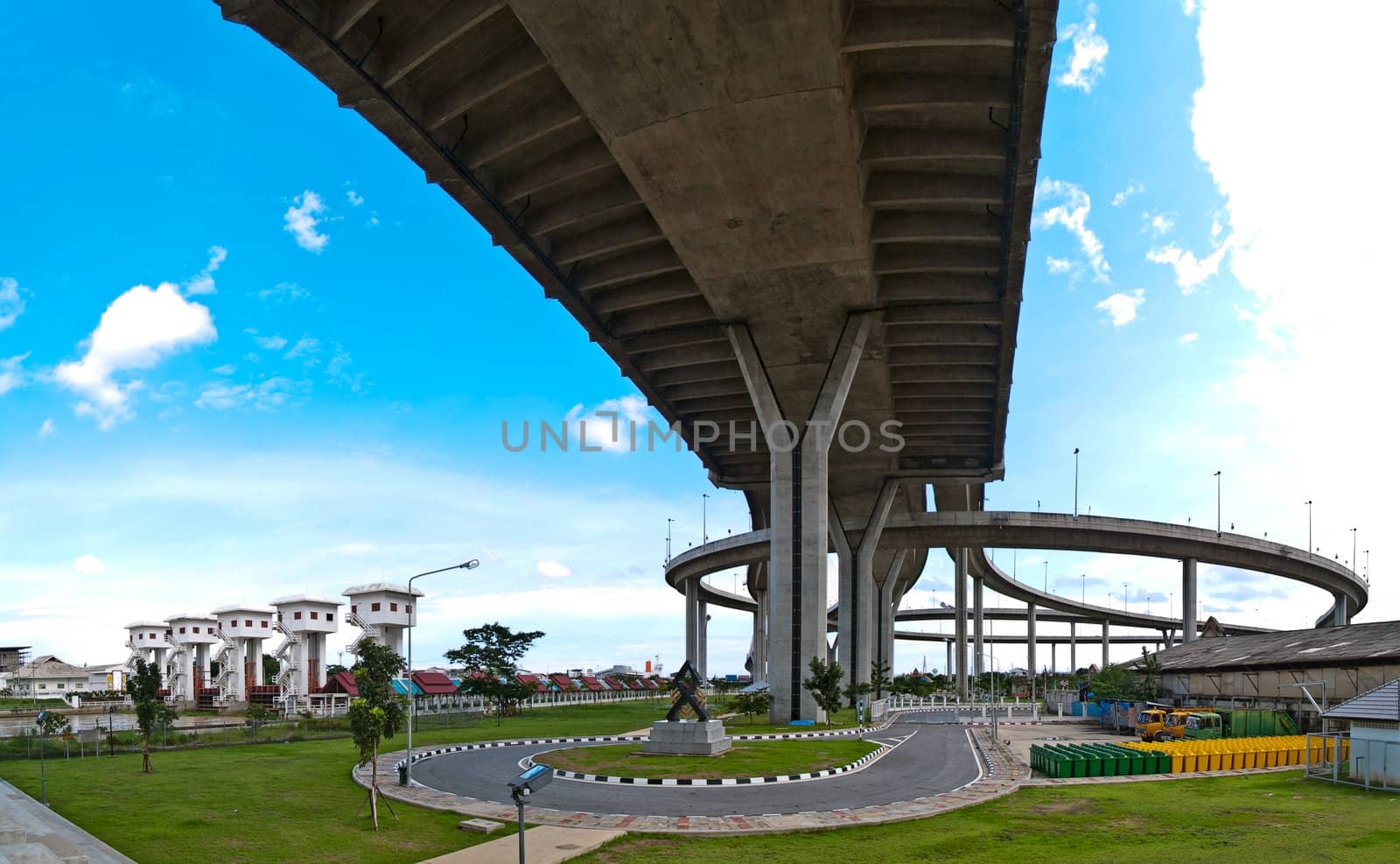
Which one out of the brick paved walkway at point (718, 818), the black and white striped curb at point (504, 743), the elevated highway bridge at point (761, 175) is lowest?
the black and white striped curb at point (504, 743)

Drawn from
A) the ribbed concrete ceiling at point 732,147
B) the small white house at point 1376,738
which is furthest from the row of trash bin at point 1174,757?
the ribbed concrete ceiling at point 732,147

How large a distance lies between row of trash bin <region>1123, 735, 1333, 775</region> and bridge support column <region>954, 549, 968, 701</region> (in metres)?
65.0

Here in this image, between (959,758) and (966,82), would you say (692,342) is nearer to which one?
(966,82)

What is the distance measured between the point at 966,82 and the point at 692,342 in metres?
20.3

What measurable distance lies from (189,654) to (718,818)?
9792cm

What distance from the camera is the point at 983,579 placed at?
386ft

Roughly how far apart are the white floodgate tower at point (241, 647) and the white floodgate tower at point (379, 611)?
21.8 m

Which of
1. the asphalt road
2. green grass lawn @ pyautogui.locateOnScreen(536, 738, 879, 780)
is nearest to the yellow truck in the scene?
the asphalt road

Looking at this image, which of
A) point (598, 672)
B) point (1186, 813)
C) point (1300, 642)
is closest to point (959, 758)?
point (1186, 813)

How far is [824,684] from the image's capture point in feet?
133

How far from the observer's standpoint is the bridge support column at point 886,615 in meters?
92.0

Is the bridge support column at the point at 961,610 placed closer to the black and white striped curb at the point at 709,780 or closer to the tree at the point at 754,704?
the tree at the point at 754,704

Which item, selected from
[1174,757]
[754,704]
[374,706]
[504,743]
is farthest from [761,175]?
[754,704]

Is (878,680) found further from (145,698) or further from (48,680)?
(48,680)
